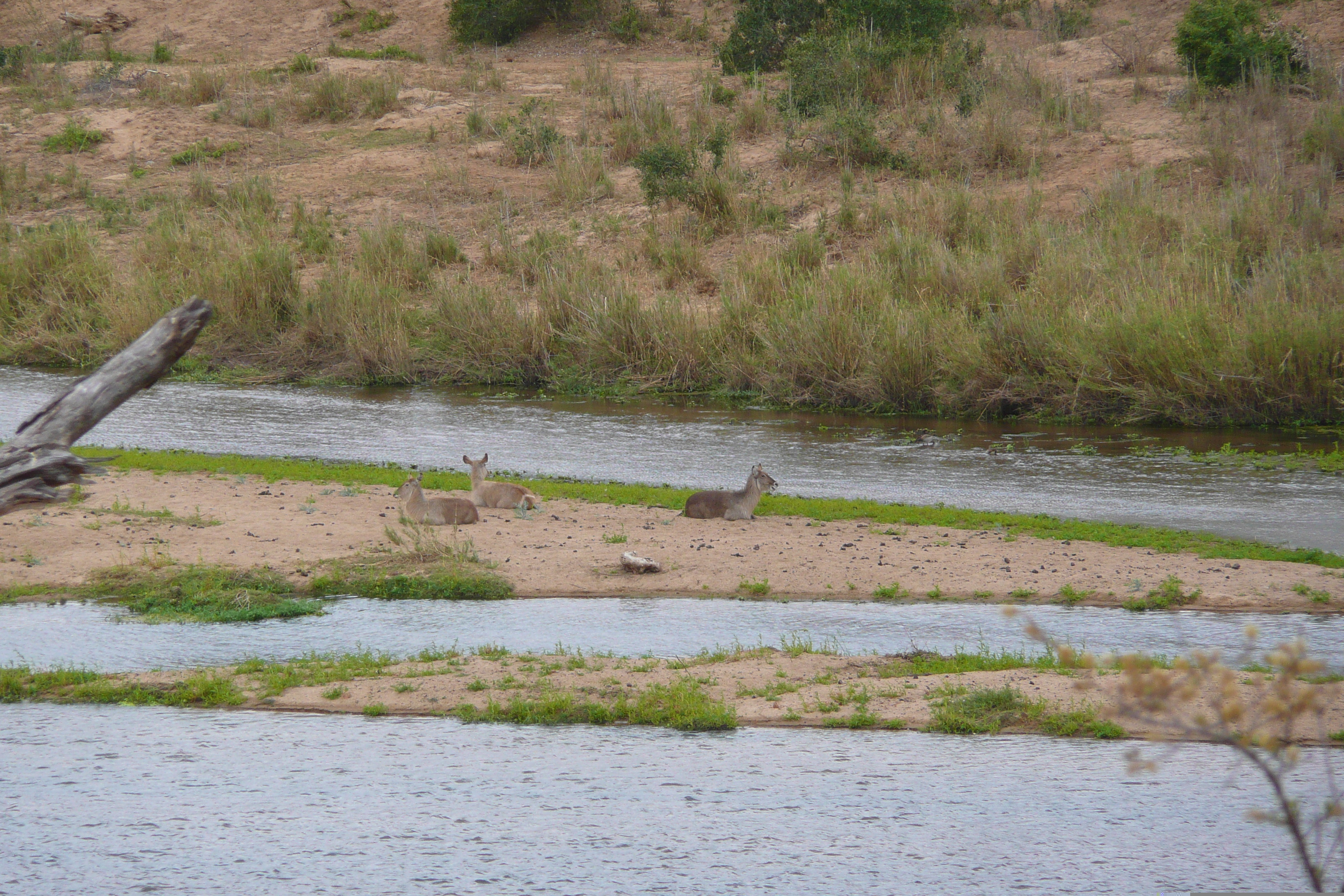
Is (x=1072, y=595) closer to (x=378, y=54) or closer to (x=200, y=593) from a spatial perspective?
(x=200, y=593)

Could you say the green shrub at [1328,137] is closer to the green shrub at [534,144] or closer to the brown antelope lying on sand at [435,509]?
the green shrub at [534,144]

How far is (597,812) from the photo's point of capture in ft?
21.9

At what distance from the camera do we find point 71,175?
3469 centimetres

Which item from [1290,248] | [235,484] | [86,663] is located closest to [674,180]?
[1290,248]

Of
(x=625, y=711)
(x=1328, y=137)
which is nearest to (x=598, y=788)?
(x=625, y=711)

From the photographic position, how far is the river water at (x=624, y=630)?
9516 mm

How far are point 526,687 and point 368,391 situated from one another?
18267mm

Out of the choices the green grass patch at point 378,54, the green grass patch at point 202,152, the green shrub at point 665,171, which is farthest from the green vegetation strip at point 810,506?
the green grass patch at point 378,54

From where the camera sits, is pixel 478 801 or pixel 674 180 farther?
pixel 674 180

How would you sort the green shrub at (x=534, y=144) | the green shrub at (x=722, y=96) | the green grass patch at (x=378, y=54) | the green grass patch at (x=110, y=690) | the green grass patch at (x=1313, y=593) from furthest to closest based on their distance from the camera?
the green grass patch at (x=378, y=54) → the green shrub at (x=722, y=96) → the green shrub at (x=534, y=144) → the green grass patch at (x=1313, y=593) → the green grass patch at (x=110, y=690)

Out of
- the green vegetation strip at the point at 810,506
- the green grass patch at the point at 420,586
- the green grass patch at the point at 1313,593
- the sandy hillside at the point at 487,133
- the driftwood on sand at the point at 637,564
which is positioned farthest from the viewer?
the sandy hillside at the point at 487,133

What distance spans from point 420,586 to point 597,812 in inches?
212

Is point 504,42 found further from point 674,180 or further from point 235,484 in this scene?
point 235,484

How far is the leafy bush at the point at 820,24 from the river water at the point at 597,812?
2821cm
